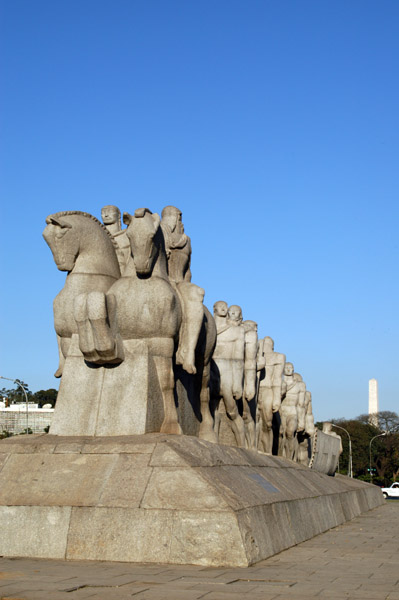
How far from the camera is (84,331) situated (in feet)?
33.0

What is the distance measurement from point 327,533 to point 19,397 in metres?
106

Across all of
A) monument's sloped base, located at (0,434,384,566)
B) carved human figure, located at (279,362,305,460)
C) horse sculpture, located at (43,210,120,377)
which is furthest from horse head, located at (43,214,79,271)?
carved human figure, located at (279,362,305,460)

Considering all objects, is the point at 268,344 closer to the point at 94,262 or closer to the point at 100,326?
the point at 94,262

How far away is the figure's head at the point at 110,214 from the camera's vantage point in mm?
12516

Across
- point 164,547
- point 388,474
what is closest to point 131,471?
point 164,547

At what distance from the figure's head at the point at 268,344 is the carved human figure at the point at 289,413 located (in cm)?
142

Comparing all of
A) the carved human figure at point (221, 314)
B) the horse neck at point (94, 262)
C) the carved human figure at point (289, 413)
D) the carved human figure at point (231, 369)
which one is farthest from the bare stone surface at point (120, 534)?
the carved human figure at point (289, 413)

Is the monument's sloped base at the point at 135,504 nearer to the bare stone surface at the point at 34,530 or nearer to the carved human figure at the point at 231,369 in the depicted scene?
the bare stone surface at the point at 34,530

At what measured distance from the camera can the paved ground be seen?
6148 mm

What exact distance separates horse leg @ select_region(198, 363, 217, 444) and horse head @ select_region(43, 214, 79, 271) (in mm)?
2923

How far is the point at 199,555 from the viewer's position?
780 centimetres

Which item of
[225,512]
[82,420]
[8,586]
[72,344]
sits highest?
[72,344]

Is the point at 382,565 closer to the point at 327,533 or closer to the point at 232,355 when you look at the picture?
the point at 327,533

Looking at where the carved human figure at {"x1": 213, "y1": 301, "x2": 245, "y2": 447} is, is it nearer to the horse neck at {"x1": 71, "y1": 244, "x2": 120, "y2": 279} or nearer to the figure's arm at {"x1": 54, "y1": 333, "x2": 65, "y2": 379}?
the figure's arm at {"x1": 54, "y1": 333, "x2": 65, "y2": 379}
